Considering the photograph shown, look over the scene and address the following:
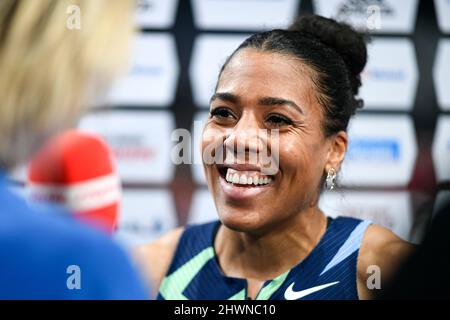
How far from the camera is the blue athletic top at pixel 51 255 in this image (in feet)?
1.69

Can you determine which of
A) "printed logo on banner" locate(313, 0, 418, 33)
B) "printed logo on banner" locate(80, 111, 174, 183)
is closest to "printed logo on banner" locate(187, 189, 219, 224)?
"printed logo on banner" locate(80, 111, 174, 183)

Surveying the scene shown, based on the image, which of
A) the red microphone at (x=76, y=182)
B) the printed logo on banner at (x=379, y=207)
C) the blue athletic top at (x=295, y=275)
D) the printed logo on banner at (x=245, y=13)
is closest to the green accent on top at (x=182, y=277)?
the blue athletic top at (x=295, y=275)

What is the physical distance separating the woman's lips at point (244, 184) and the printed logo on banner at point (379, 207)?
792 mm

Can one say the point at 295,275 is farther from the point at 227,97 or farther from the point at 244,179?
the point at 227,97

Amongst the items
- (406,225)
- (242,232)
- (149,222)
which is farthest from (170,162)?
(242,232)

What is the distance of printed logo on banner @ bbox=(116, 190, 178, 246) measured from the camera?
2.28 meters

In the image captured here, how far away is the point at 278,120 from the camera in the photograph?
1.33 metres

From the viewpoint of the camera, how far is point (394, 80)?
2297 millimetres

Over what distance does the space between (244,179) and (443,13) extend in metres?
1.09

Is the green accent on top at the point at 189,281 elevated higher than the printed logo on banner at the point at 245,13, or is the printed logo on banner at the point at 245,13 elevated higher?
the printed logo on banner at the point at 245,13

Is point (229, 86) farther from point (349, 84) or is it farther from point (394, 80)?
point (394, 80)

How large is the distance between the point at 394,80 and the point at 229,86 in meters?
1.13

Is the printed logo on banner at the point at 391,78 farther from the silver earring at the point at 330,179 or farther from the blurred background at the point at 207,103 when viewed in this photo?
the silver earring at the point at 330,179

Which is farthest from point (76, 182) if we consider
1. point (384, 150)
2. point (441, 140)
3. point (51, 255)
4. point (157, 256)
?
point (441, 140)
